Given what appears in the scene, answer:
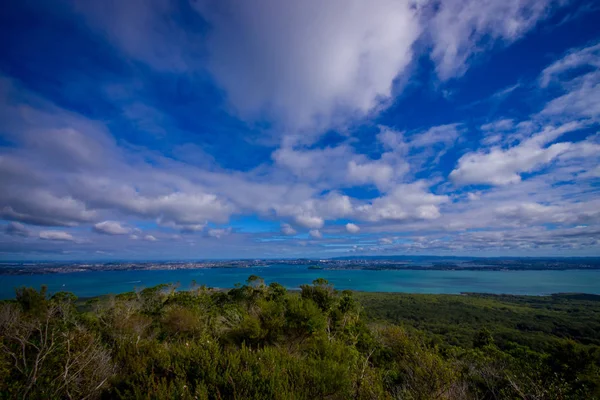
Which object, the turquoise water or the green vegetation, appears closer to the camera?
the green vegetation

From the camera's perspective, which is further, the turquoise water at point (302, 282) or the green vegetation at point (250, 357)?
the turquoise water at point (302, 282)

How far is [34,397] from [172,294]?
95.0 feet

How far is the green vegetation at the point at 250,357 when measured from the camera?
522cm

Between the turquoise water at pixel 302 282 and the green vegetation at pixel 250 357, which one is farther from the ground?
the green vegetation at pixel 250 357

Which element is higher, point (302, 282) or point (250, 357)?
point (250, 357)

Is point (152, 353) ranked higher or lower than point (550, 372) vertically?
higher

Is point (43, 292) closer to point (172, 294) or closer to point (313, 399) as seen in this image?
point (172, 294)

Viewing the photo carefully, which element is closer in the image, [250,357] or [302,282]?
[250,357]

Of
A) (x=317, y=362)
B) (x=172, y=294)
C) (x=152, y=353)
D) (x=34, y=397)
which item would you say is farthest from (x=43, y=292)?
(x=317, y=362)

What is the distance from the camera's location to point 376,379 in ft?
23.9

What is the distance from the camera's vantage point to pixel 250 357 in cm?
624

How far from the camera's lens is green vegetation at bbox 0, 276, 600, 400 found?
5223 millimetres

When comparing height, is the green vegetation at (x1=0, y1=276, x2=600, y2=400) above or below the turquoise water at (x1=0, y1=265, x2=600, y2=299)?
above

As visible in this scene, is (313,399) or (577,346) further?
(577,346)
